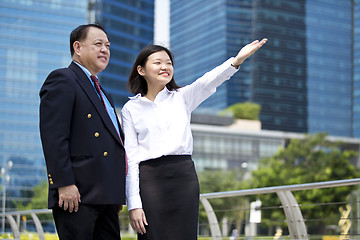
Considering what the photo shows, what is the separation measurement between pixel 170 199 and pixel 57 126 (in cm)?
63

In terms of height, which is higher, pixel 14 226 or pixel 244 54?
pixel 244 54

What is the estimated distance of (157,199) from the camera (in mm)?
2754

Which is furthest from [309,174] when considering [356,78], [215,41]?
[356,78]

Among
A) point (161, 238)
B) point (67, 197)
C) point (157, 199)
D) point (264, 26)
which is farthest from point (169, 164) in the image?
point (264, 26)

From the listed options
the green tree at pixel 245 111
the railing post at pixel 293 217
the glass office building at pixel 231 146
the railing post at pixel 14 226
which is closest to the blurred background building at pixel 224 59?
the glass office building at pixel 231 146

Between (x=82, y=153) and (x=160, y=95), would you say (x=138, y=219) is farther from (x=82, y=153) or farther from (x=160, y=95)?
(x=160, y=95)

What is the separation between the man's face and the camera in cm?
286

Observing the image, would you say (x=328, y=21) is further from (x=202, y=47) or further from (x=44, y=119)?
(x=44, y=119)

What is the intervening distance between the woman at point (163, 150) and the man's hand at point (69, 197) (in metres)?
0.30

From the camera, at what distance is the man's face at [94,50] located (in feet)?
9.37

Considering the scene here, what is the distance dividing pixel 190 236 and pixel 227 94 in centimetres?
8868

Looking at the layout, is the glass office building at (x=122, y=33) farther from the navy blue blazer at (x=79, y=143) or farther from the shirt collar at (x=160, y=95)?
the navy blue blazer at (x=79, y=143)

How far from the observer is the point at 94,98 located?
2779mm

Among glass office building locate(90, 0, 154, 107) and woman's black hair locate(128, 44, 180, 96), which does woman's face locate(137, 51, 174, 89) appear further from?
glass office building locate(90, 0, 154, 107)
